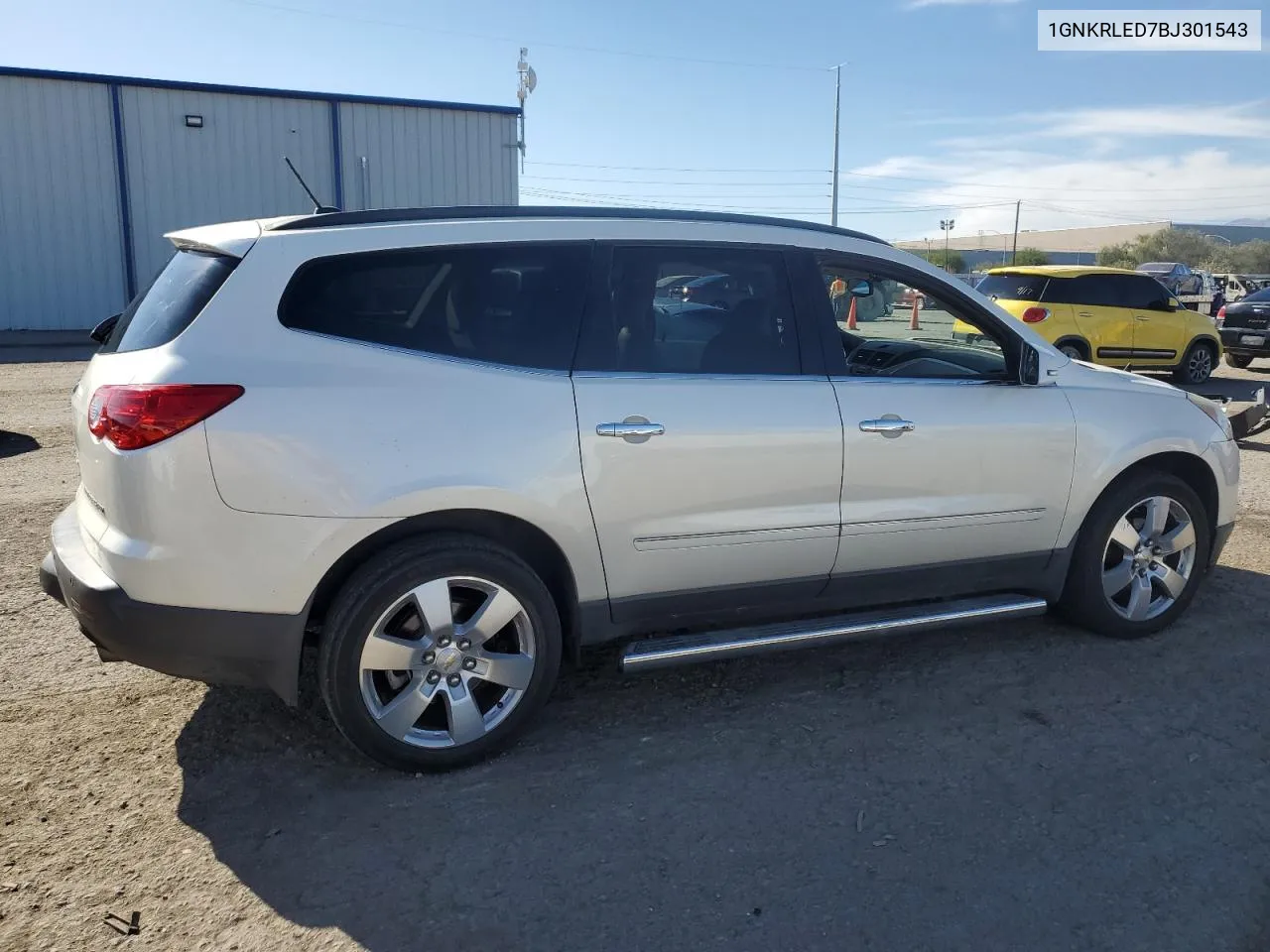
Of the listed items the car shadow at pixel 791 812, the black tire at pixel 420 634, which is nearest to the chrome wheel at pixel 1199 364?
the car shadow at pixel 791 812

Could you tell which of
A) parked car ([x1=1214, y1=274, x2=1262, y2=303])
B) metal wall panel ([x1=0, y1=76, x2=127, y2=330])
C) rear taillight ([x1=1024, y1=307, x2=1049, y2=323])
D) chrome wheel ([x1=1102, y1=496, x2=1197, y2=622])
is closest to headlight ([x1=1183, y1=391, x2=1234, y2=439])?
→ chrome wheel ([x1=1102, y1=496, x2=1197, y2=622])

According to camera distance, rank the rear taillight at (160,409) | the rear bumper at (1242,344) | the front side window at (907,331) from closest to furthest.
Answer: the rear taillight at (160,409) → the front side window at (907,331) → the rear bumper at (1242,344)

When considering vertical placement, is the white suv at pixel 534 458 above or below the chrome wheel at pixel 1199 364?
above

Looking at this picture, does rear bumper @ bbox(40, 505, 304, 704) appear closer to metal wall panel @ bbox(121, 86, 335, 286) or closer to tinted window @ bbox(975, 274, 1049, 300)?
tinted window @ bbox(975, 274, 1049, 300)

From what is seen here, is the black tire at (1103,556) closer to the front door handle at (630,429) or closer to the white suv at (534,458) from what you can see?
the white suv at (534,458)

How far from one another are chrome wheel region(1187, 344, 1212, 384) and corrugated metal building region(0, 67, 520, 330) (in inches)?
629

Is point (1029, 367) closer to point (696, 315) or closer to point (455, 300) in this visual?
point (696, 315)

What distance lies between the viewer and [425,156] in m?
24.2

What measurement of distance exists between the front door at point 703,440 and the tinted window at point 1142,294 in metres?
11.9

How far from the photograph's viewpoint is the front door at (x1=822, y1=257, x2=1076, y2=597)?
4008 millimetres

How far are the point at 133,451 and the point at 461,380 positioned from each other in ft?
3.32

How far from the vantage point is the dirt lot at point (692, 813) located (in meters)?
2.72

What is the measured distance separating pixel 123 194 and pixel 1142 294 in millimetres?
20295

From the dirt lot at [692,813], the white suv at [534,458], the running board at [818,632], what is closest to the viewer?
the dirt lot at [692,813]
